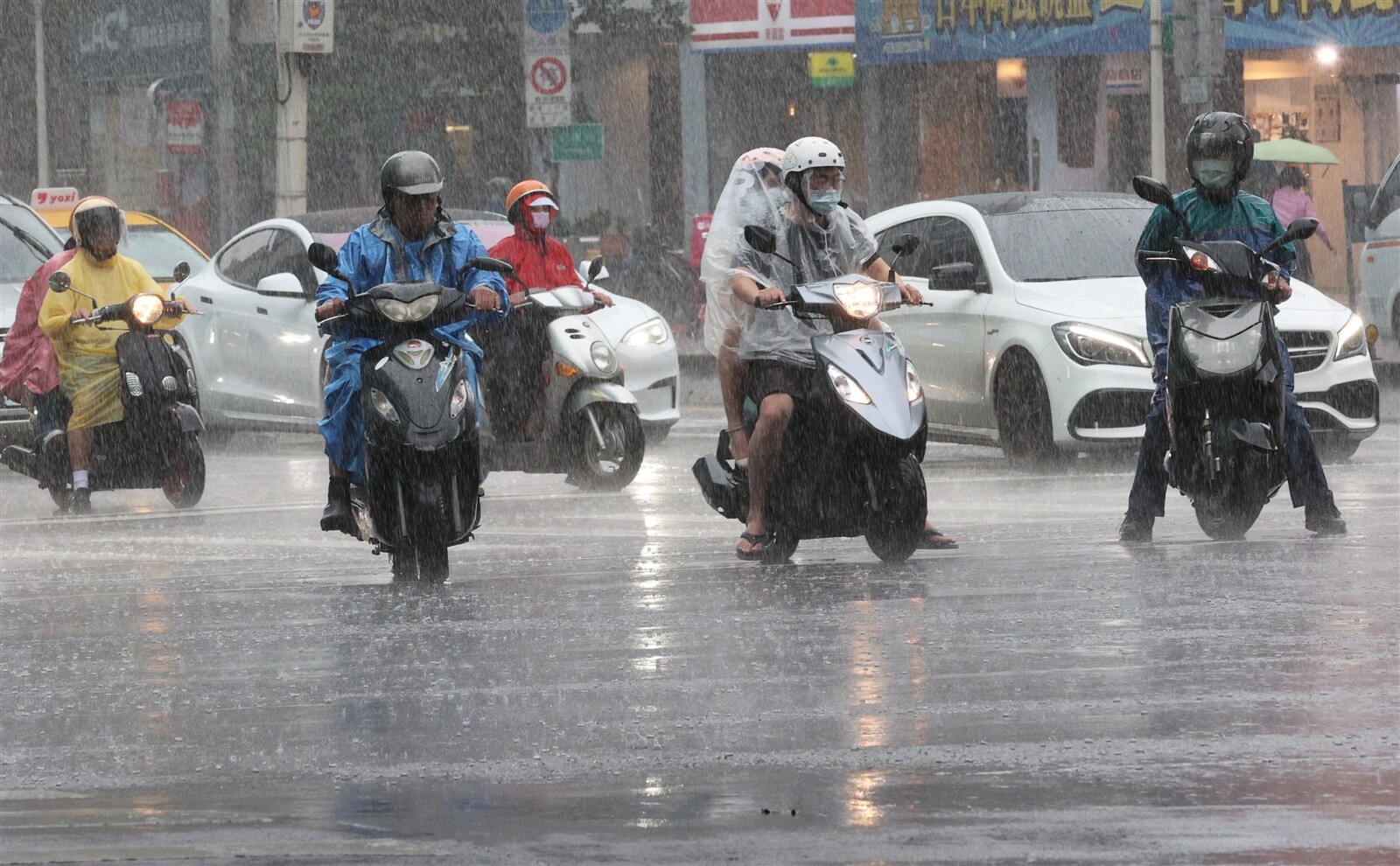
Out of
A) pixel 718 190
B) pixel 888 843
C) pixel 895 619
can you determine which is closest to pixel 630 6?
pixel 718 190

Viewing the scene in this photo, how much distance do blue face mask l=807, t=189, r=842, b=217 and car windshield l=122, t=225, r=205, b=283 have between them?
11.2 metres

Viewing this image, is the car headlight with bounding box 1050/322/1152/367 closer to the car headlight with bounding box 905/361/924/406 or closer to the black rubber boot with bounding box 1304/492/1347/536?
the black rubber boot with bounding box 1304/492/1347/536

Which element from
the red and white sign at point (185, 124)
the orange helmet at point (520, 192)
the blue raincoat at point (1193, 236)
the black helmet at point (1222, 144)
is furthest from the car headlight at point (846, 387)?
the red and white sign at point (185, 124)

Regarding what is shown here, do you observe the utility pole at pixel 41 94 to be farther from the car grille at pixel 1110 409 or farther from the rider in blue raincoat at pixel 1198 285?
the rider in blue raincoat at pixel 1198 285

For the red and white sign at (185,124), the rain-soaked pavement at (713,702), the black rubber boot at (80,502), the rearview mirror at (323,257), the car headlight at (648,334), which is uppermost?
the red and white sign at (185,124)

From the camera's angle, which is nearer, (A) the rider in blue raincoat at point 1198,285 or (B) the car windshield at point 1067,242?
(A) the rider in blue raincoat at point 1198,285

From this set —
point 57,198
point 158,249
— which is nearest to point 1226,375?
point 158,249

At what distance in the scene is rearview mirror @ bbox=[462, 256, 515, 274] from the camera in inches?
394

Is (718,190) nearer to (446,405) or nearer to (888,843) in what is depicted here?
(446,405)

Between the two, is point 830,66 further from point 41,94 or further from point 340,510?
point 340,510

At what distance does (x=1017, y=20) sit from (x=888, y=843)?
2898 centimetres

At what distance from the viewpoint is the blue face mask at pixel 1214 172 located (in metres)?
10.8

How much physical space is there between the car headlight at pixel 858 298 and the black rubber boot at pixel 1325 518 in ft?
6.96

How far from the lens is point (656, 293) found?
106 feet
